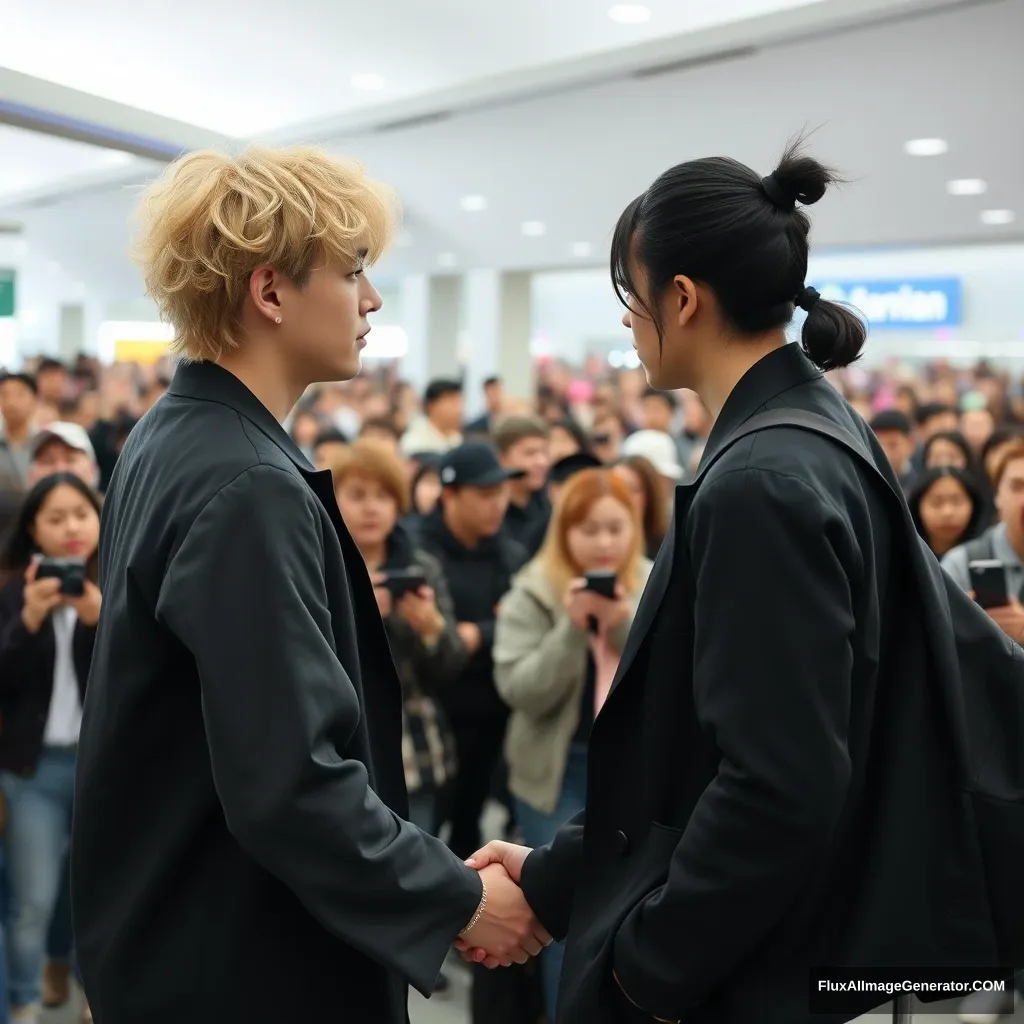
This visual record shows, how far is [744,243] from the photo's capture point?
1567 millimetres

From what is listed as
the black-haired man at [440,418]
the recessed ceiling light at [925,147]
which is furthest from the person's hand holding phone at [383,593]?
the recessed ceiling light at [925,147]

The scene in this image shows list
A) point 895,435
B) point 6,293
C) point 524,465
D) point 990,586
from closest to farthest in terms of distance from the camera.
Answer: point 990,586 < point 524,465 < point 895,435 < point 6,293

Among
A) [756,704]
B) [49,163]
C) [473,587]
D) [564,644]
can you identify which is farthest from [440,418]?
[756,704]

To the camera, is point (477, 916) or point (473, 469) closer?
point (477, 916)

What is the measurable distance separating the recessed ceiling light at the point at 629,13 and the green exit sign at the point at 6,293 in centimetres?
477

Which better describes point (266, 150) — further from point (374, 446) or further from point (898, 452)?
point (898, 452)

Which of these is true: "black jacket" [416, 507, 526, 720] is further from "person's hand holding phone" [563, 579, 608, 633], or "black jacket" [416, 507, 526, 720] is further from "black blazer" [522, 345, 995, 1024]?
"black blazer" [522, 345, 995, 1024]

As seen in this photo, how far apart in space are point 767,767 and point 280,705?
57cm

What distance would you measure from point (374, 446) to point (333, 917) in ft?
8.52

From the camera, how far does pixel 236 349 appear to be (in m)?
1.73

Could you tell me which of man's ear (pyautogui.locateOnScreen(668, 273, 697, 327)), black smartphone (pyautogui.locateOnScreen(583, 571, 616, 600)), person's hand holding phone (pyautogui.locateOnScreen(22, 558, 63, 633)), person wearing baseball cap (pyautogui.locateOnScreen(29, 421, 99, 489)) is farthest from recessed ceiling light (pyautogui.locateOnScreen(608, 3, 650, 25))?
man's ear (pyautogui.locateOnScreen(668, 273, 697, 327))

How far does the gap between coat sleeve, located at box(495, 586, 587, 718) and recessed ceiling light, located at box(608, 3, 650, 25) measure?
377 centimetres

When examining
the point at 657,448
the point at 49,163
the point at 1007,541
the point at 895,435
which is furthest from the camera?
the point at 657,448

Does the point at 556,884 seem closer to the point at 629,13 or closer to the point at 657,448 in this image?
the point at 629,13
